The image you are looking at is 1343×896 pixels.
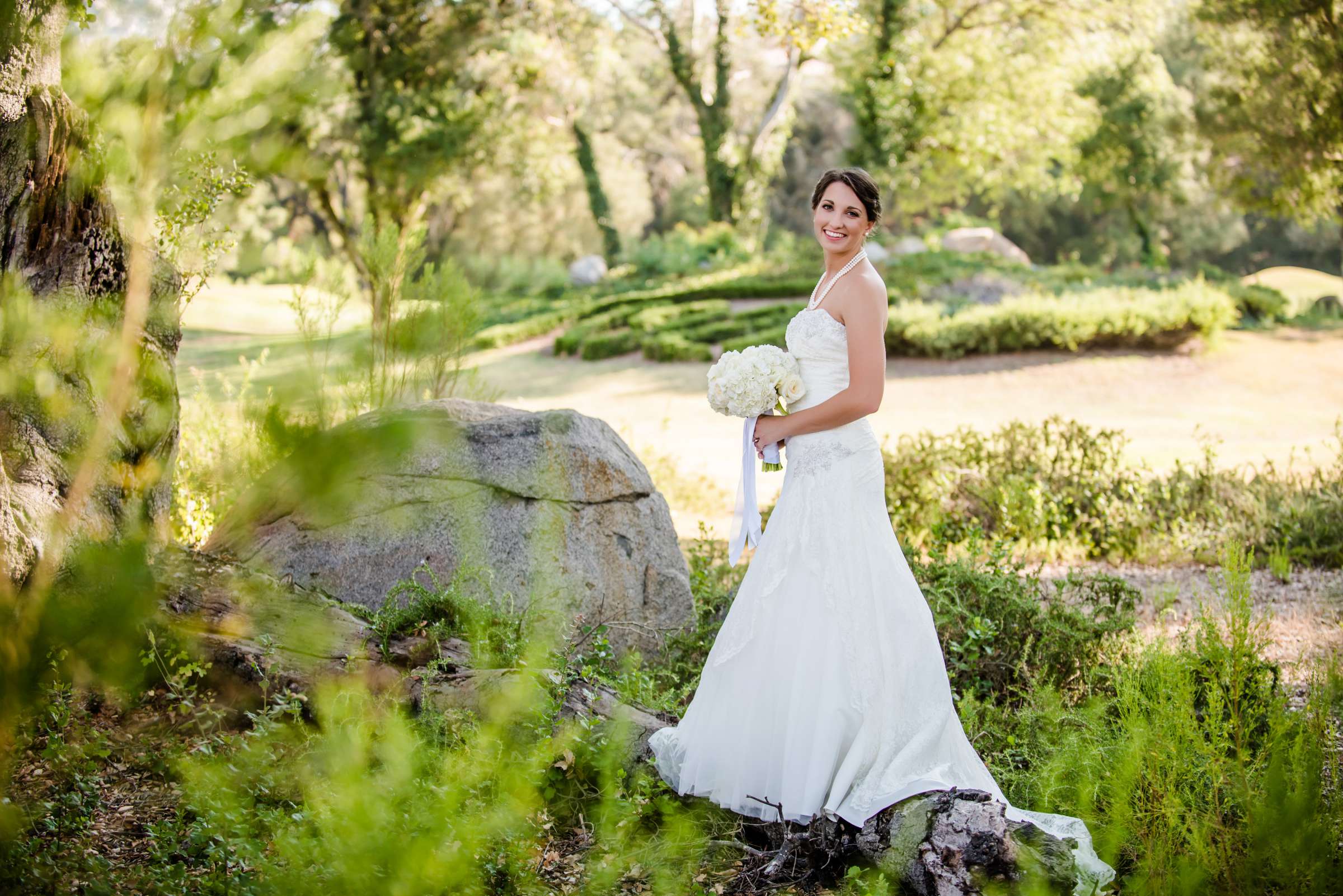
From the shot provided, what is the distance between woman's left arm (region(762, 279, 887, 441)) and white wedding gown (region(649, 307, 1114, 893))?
0.09 meters

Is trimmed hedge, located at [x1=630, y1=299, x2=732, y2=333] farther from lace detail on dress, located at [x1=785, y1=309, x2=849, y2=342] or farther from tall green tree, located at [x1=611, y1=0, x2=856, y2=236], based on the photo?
lace detail on dress, located at [x1=785, y1=309, x2=849, y2=342]

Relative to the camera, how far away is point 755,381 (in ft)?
11.3

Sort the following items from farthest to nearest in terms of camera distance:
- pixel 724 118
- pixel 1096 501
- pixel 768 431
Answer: pixel 724 118
pixel 1096 501
pixel 768 431

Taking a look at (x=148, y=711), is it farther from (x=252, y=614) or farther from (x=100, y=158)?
(x=100, y=158)

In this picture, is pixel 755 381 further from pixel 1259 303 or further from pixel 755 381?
pixel 1259 303

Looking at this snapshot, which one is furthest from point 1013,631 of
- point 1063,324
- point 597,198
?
point 597,198

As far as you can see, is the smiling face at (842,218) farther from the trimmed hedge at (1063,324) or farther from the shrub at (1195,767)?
the trimmed hedge at (1063,324)

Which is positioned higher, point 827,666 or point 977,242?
point 977,242

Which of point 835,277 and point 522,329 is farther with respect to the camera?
point 522,329

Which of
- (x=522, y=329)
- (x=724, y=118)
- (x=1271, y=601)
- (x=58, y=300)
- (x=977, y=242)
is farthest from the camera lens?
(x=977, y=242)

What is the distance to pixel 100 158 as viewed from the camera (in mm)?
1190

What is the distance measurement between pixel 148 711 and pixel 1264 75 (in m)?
16.2

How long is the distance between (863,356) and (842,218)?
0.49 metres

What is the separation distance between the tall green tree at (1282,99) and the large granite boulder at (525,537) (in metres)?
12.1
